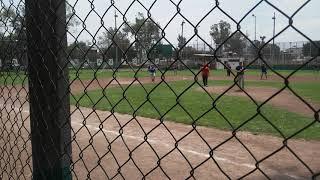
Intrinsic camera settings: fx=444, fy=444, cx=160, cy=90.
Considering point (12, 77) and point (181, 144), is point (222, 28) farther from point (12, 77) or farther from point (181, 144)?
point (181, 144)

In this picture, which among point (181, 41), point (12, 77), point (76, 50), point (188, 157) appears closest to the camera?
point (181, 41)

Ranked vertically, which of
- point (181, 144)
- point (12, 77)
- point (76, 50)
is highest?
point (76, 50)

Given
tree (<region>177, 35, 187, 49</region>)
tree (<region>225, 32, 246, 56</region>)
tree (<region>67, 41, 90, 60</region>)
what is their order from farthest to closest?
tree (<region>67, 41, 90, 60</region>)
tree (<region>177, 35, 187, 49</region>)
tree (<region>225, 32, 246, 56</region>)

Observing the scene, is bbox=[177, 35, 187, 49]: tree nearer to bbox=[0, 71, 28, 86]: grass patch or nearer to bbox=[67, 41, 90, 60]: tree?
bbox=[67, 41, 90, 60]: tree

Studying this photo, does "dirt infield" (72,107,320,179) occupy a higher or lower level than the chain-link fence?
lower

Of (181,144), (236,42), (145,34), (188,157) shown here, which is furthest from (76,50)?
(181,144)

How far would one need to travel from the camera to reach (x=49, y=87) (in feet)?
11.1

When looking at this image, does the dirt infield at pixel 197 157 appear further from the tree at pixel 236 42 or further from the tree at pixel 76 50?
the tree at pixel 236 42

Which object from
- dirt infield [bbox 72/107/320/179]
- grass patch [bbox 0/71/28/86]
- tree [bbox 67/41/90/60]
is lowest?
dirt infield [bbox 72/107/320/179]

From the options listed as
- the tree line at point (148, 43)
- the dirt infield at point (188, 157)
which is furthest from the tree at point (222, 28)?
the dirt infield at point (188, 157)

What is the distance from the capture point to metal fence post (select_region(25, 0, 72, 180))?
10.7 feet

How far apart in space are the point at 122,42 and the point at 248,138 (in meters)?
6.75

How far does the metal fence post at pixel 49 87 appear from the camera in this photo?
10.7 feet

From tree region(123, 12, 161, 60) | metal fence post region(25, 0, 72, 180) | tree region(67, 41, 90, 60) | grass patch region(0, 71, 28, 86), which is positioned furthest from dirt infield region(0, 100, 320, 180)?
tree region(123, 12, 161, 60)
